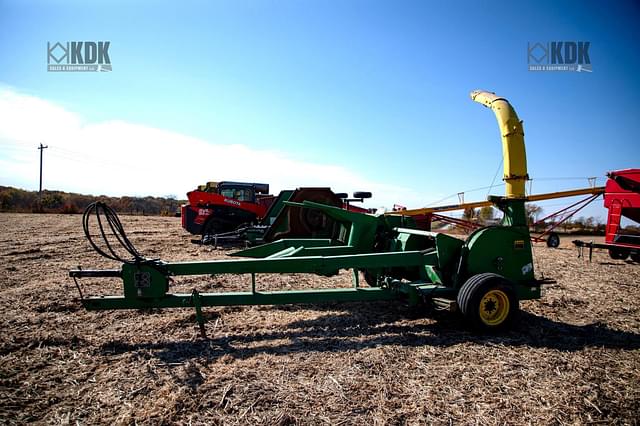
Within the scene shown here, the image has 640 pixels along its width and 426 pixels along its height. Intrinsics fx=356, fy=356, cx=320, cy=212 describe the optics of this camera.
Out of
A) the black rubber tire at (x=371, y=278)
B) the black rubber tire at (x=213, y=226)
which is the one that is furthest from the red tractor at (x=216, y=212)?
the black rubber tire at (x=371, y=278)

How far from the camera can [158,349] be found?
3.81 meters

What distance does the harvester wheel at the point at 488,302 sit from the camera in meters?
4.13

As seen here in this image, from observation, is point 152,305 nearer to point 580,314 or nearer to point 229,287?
point 229,287

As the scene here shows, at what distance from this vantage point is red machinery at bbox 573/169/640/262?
425 inches

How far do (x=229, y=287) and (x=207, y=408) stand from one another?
394 cm

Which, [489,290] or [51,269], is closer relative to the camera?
[489,290]

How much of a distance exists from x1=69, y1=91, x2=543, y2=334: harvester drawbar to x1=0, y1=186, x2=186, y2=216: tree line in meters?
33.2

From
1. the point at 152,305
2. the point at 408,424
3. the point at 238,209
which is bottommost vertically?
the point at 408,424

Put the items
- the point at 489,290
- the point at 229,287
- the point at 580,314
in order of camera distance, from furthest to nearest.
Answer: the point at 229,287, the point at 580,314, the point at 489,290

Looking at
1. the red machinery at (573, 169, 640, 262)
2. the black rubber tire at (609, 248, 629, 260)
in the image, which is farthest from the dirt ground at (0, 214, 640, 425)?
the black rubber tire at (609, 248, 629, 260)

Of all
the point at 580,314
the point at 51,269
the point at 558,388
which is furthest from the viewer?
the point at 51,269

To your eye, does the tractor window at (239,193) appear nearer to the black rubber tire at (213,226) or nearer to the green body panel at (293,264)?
the black rubber tire at (213,226)

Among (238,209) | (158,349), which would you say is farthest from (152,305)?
(238,209)

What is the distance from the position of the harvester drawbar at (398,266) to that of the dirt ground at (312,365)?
43 cm
